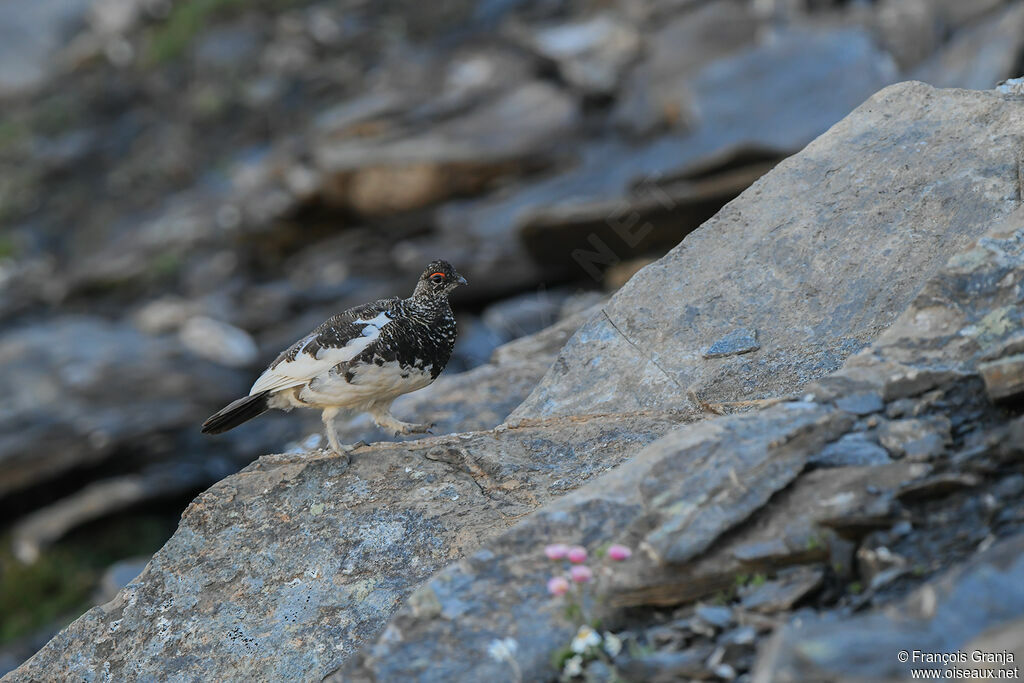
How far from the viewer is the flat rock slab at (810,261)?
6.01 m

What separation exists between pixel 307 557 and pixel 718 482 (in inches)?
93.7

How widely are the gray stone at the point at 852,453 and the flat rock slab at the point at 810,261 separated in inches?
72.3

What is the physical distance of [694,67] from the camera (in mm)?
19312

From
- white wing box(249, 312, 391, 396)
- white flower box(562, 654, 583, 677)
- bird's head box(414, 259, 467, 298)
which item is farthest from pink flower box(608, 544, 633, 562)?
bird's head box(414, 259, 467, 298)

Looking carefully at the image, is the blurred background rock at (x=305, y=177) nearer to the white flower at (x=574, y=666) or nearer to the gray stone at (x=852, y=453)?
the gray stone at (x=852, y=453)

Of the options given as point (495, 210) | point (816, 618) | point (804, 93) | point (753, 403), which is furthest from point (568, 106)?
point (816, 618)

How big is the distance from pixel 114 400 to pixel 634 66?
447 inches

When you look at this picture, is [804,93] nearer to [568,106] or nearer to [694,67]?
[694,67]

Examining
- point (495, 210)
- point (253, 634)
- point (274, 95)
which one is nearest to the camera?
point (253, 634)

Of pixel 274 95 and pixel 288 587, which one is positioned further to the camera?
pixel 274 95

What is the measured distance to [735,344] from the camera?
620 centimetres

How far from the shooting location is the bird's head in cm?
680

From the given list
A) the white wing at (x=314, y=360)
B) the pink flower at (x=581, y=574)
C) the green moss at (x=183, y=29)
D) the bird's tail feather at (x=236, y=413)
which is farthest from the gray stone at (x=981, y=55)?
the green moss at (x=183, y=29)

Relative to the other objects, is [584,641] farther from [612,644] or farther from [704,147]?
[704,147]
